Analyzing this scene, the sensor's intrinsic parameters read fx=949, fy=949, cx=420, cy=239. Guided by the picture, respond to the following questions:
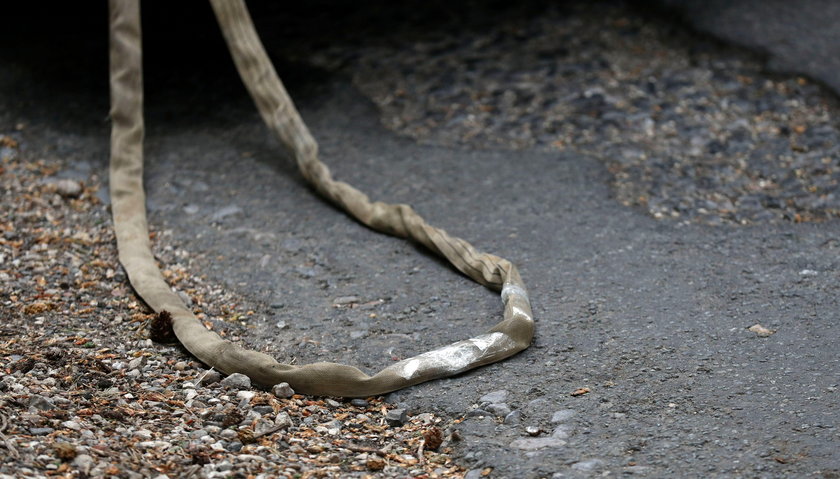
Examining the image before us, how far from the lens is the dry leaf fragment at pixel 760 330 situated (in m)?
2.68

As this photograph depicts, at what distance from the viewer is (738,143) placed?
4.00 meters

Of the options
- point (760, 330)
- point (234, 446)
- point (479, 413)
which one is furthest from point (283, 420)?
point (760, 330)

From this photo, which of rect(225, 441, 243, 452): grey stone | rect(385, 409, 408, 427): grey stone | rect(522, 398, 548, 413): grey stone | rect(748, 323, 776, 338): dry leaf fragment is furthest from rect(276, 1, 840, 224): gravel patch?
rect(225, 441, 243, 452): grey stone

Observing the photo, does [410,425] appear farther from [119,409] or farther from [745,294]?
[745,294]

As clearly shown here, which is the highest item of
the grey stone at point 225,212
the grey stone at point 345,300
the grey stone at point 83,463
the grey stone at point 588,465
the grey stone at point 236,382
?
the grey stone at point 83,463

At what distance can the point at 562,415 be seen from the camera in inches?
92.4

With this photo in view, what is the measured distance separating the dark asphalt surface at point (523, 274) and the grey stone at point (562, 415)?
0.6 inches

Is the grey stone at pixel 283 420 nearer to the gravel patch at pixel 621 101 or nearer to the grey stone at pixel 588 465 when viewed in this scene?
the grey stone at pixel 588 465

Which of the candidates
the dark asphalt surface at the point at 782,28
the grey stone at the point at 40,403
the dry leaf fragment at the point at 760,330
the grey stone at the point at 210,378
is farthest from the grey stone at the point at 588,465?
the dark asphalt surface at the point at 782,28

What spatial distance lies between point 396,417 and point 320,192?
150cm

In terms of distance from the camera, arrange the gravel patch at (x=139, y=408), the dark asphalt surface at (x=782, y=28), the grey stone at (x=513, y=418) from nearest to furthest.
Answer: the gravel patch at (x=139, y=408) → the grey stone at (x=513, y=418) → the dark asphalt surface at (x=782, y=28)

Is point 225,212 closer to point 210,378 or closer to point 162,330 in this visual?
point 162,330

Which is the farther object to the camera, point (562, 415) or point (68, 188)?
point (68, 188)

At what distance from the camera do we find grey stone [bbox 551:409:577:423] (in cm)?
233
